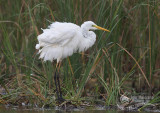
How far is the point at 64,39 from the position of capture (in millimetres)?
6539

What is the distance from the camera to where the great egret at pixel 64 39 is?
6406 millimetres

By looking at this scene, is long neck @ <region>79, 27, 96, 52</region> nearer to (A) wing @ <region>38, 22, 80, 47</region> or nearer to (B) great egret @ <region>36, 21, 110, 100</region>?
(B) great egret @ <region>36, 21, 110, 100</region>

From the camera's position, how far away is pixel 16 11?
8492mm

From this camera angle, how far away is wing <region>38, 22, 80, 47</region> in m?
6.38

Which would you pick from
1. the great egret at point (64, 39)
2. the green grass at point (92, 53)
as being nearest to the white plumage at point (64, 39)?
the great egret at point (64, 39)

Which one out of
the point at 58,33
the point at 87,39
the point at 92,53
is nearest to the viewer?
the point at 92,53

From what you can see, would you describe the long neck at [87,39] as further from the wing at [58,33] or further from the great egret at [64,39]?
the wing at [58,33]

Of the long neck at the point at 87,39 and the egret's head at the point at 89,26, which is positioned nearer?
the egret's head at the point at 89,26

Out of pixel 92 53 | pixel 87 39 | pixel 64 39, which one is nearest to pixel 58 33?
pixel 64 39

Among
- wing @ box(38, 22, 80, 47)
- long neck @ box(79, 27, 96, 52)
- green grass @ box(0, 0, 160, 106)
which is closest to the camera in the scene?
green grass @ box(0, 0, 160, 106)

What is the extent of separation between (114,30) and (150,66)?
0.94 m

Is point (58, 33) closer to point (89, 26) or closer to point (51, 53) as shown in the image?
point (51, 53)

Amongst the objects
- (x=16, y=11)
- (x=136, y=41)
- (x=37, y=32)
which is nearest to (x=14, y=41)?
(x=16, y=11)

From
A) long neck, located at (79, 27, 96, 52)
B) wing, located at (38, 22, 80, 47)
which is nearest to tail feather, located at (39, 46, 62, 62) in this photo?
wing, located at (38, 22, 80, 47)
